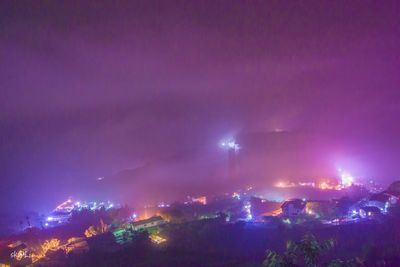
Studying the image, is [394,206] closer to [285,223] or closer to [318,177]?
[285,223]

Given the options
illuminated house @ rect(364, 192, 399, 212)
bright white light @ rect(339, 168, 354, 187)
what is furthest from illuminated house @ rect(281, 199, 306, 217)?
bright white light @ rect(339, 168, 354, 187)

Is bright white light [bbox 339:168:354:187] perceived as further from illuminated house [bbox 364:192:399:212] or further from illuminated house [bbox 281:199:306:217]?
illuminated house [bbox 281:199:306:217]

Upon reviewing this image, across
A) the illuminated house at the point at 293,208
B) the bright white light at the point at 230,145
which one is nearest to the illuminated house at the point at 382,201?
the illuminated house at the point at 293,208

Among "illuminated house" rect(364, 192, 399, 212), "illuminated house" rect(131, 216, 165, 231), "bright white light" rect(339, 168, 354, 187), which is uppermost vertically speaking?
"bright white light" rect(339, 168, 354, 187)

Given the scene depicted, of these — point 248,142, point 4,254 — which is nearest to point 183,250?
point 4,254

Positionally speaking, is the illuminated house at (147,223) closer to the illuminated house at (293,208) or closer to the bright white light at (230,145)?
the illuminated house at (293,208)

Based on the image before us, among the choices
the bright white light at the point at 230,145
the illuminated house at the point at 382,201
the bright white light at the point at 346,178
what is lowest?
the illuminated house at the point at 382,201

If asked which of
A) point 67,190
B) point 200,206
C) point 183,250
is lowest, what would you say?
point 183,250

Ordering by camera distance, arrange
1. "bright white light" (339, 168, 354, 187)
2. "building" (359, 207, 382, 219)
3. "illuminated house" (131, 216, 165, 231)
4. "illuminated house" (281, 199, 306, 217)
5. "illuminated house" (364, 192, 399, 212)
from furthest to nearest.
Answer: "bright white light" (339, 168, 354, 187) < "illuminated house" (281, 199, 306, 217) < "illuminated house" (131, 216, 165, 231) < "illuminated house" (364, 192, 399, 212) < "building" (359, 207, 382, 219)
